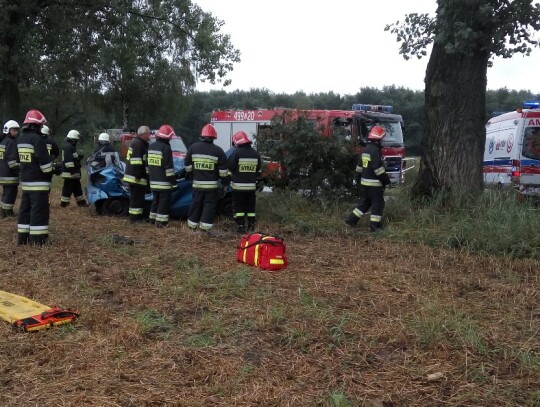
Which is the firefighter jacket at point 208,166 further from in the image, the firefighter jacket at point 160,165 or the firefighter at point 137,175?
the firefighter at point 137,175

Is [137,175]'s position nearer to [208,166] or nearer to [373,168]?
[208,166]

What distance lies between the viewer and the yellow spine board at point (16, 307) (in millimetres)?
4473

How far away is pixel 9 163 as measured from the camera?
A: 8.98m

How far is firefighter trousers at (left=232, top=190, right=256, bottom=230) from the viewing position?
28.8ft

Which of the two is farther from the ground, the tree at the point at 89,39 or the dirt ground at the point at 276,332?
the tree at the point at 89,39

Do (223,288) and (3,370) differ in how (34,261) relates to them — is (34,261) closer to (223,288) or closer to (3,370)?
(223,288)

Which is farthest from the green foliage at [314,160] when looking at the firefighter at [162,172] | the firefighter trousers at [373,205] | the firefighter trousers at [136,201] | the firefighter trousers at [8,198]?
the firefighter trousers at [8,198]

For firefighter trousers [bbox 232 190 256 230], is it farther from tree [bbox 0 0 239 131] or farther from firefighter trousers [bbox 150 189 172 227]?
tree [bbox 0 0 239 131]

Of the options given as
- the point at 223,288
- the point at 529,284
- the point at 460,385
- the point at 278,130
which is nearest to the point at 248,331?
the point at 223,288

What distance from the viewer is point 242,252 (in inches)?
258

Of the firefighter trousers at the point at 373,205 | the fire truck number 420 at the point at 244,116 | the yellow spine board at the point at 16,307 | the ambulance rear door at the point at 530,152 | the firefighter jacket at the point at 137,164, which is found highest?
the fire truck number 420 at the point at 244,116

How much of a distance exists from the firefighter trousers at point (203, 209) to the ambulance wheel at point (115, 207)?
7.06 feet

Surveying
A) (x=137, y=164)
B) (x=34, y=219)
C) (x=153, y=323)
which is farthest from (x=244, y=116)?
(x=153, y=323)

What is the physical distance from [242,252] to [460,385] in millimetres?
3489
